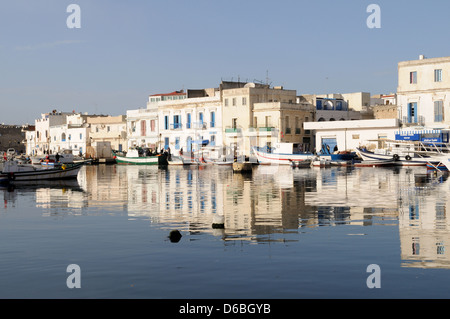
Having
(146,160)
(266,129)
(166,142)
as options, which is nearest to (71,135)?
(166,142)

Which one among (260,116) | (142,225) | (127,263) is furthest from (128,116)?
(127,263)

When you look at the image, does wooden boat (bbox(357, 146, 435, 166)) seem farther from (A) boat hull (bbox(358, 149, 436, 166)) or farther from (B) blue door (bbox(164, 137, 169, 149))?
(B) blue door (bbox(164, 137, 169, 149))

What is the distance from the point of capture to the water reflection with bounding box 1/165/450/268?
1498 centimetres

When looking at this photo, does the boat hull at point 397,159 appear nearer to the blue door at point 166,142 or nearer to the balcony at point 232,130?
the balcony at point 232,130

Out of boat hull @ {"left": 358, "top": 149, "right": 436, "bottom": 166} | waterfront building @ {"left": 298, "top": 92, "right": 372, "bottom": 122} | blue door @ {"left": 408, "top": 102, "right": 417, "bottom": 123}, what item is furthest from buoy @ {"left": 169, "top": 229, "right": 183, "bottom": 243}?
waterfront building @ {"left": 298, "top": 92, "right": 372, "bottom": 122}

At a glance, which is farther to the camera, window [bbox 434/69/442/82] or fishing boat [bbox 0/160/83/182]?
window [bbox 434/69/442/82]

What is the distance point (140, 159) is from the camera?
250 ft

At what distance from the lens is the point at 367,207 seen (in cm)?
2112

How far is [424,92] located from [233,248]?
49.9m

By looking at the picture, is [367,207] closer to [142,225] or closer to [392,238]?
[392,238]

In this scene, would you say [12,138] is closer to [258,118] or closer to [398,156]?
[258,118]

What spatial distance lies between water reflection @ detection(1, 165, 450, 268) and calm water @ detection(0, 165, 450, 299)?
5cm

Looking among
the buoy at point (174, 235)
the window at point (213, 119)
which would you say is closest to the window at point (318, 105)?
the window at point (213, 119)

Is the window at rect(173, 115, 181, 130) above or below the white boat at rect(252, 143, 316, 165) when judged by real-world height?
above
